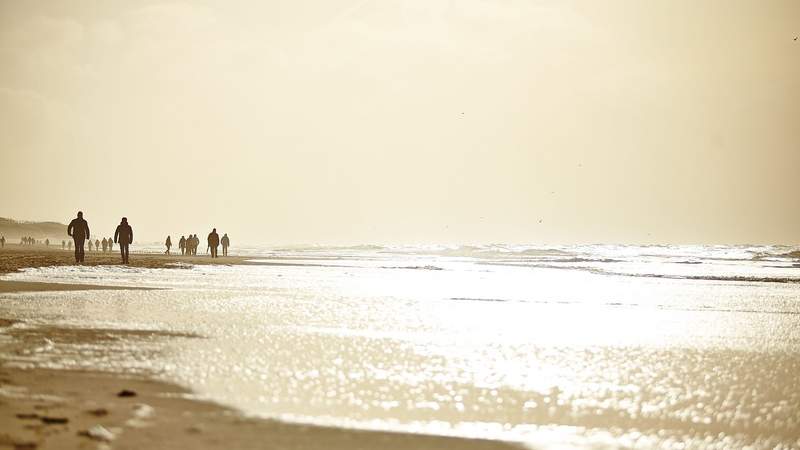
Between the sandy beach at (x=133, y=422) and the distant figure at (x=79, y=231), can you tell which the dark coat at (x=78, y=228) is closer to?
the distant figure at (x=79, y=231)

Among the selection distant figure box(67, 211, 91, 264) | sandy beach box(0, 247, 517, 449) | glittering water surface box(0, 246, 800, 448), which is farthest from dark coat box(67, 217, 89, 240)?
sandy beach box(0, 247, 517, 449)

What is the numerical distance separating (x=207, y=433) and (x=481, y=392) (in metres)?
2.65

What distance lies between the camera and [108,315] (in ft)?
39.0

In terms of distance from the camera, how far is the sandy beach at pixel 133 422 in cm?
457

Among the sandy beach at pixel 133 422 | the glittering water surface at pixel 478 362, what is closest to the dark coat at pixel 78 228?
the glittering water surface at pixel 478 362

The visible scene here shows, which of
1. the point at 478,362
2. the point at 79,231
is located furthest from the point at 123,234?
the point at 478,362

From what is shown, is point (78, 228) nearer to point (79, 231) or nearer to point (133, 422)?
point (79, 231)

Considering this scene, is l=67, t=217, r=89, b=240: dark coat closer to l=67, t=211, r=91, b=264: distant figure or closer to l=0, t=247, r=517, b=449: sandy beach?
l=67, t=211, r=91, b=264: distant figure

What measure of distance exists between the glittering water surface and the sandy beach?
1.00 feet

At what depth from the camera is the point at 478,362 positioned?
26.6 ft

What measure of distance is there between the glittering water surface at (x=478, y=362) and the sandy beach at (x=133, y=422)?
0.30 m

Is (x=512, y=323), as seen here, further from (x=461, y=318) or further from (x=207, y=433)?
(x=207, y=433)

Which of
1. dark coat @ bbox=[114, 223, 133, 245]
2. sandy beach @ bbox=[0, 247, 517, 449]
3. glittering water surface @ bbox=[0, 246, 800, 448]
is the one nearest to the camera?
sandy beach @ bbox=[0, 247, 517, 449]

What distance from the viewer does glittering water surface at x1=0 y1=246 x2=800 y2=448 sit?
214 inches
